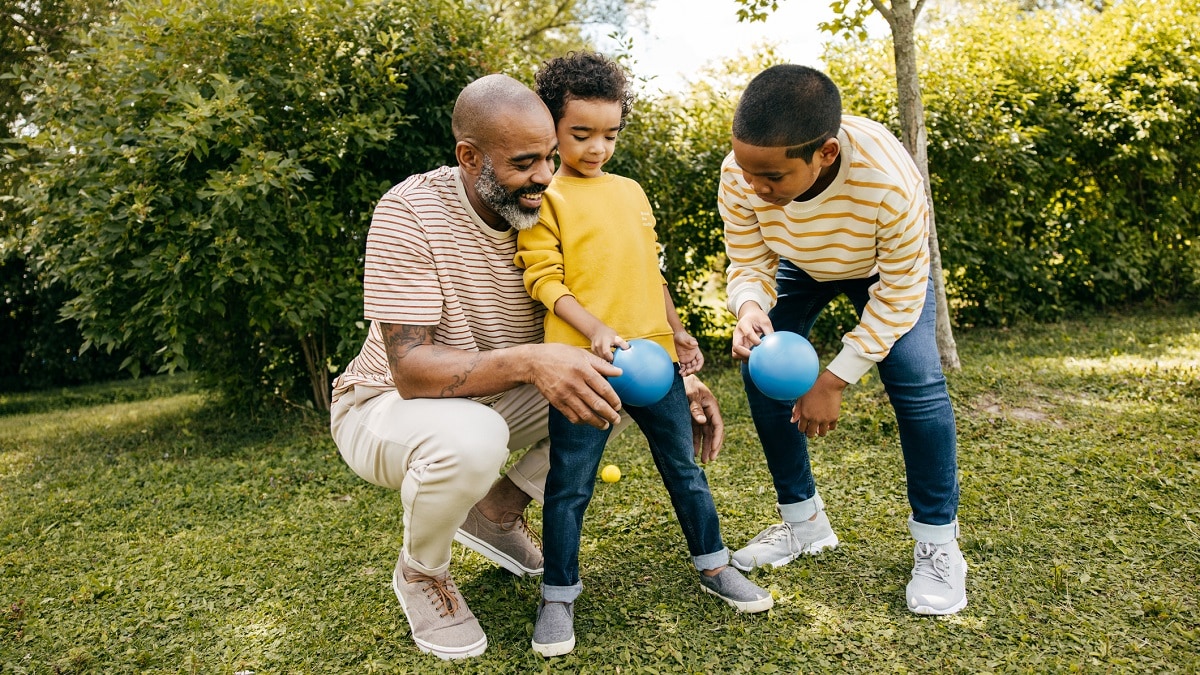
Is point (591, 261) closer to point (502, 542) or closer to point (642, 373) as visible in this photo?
point (642, 373)

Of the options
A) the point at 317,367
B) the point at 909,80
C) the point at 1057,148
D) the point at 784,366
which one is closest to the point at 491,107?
the point at 784,366

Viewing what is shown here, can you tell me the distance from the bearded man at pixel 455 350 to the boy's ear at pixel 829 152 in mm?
790

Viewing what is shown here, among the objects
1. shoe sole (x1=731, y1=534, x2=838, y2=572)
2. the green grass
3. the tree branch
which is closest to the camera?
the green grass

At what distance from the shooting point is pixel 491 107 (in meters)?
2.56

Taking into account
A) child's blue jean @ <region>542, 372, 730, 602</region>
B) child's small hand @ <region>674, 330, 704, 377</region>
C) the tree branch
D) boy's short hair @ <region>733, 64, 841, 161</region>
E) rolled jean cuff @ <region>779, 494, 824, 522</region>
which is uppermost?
the tree branch

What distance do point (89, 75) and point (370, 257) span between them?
165 inches

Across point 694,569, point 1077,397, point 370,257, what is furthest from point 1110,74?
point 370,257

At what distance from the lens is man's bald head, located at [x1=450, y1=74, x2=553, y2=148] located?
8.39ft

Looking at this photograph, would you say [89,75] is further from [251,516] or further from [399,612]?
[399,612]

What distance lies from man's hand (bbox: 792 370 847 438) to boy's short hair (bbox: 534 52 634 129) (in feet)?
3.64

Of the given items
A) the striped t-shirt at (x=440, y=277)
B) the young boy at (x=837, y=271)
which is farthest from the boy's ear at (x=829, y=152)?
the striped t-shirt at (x=440, y=277)

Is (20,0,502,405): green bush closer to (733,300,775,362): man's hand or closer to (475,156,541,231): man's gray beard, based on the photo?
(475,156,541,231): man's gray beard

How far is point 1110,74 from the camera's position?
302 inches

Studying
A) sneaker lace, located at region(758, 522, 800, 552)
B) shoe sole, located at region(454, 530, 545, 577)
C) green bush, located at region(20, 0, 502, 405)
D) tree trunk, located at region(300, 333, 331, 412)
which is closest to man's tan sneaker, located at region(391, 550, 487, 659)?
shoe sole, located at region(454, 530, 545, 577)
